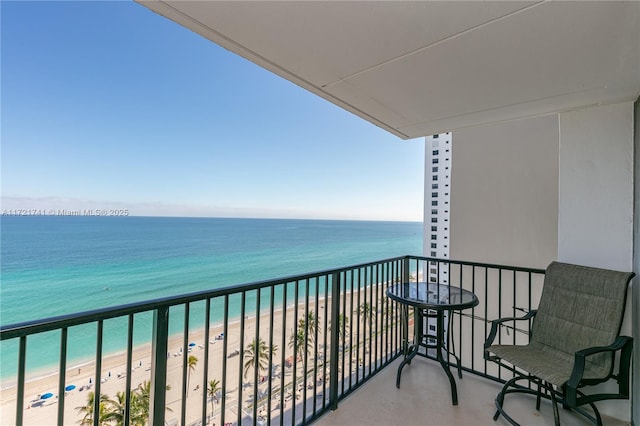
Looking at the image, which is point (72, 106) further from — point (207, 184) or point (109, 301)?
point (109, 301)

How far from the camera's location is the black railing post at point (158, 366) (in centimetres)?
125

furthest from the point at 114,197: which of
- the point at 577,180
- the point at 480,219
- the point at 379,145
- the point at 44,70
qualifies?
the point at 577,180

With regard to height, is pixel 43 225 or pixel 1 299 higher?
pixel 43 225

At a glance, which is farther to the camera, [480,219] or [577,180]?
[480,219]

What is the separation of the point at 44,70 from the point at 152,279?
1431 cm

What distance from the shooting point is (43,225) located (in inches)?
1230

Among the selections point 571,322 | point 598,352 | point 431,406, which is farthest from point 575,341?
point 431,406

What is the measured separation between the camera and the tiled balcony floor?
2.00m

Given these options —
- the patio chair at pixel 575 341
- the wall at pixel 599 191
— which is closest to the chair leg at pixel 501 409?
the patio chair at pixel 575 341

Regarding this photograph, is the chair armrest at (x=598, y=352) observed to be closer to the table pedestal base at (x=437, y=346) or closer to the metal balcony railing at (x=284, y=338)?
the metal balcony railing at (x=284, y=338)

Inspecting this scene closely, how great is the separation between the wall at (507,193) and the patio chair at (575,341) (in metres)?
3.54

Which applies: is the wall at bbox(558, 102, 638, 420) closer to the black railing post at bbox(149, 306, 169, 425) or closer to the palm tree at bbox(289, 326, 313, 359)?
the palm tree at bbox(289, 326, 313, 359)

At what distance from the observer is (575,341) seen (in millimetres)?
1937

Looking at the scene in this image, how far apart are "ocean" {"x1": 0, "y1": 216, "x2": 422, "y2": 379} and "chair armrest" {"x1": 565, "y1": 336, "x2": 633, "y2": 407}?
844 cm
